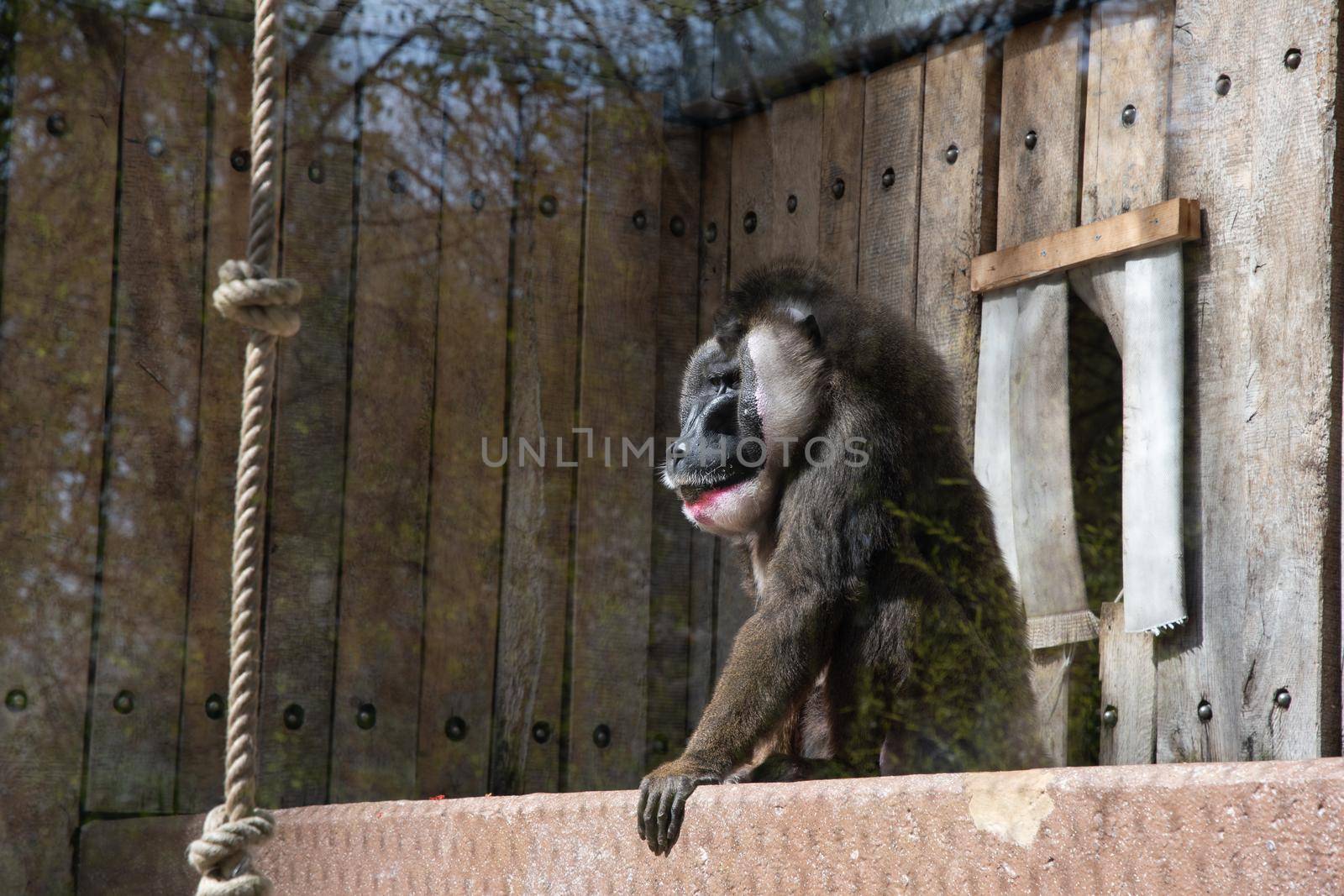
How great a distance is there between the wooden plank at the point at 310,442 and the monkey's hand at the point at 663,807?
150 cm

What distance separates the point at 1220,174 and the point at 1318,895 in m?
1.63

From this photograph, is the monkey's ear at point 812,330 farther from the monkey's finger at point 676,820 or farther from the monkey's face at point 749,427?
the monkey's finger at point 676,820

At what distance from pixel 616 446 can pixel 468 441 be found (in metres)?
0.40

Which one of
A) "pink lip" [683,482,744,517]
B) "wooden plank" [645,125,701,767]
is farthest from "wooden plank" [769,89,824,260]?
"pink lip" [683,482,744,517]

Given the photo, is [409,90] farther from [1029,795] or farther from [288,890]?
[1029,795]

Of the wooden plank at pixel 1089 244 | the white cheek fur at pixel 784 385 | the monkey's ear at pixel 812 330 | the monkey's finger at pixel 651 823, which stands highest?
the wooden plank at pixel 1089 244

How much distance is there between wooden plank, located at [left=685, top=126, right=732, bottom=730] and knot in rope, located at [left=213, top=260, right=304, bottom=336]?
221 cm

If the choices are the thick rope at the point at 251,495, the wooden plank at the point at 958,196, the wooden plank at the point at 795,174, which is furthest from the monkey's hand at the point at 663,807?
the wooden plank at the point at 795,174

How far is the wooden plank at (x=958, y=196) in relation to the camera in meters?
3.14

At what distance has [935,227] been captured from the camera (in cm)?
326

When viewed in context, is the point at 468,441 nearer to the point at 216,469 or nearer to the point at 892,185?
the point at 216,469

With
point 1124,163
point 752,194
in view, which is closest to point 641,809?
point 1124,163

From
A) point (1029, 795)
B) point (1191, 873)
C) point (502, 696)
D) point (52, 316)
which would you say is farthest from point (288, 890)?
point (1191, 873)

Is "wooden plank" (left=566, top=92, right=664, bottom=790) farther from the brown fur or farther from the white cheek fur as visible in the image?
the white cheek fur
